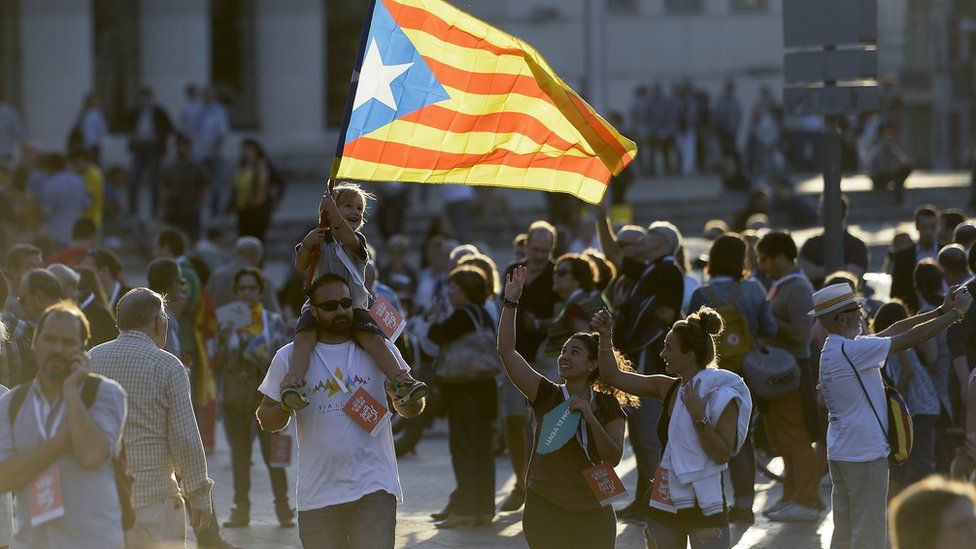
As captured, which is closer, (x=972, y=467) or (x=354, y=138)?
(x=354, y=138)

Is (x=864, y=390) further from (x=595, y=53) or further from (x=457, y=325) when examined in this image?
(x=595, y=53)

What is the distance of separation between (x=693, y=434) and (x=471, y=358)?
149 inches

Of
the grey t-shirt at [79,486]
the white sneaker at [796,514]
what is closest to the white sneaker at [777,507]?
the white sneaker at [796,514]

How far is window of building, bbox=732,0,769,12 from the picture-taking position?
1641 inches

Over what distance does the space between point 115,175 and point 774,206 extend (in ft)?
33.5

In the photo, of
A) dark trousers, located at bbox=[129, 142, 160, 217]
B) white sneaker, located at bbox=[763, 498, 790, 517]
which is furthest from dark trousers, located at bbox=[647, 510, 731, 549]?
dark trousers, located at bbox=[129, 142, 160, 217]

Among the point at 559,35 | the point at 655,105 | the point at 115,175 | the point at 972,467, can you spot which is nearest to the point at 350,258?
the point at 972,467

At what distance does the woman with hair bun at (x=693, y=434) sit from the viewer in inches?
299

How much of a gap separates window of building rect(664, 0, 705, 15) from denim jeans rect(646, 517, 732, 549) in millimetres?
34663

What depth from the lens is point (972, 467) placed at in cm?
935

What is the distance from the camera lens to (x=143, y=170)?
27062 mm

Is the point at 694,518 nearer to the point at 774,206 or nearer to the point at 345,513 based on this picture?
the point at 345,513

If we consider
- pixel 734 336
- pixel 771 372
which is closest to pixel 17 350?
pixel 734 336

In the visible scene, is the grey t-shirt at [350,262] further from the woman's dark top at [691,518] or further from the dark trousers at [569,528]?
the woman's dark top at [691,518]
